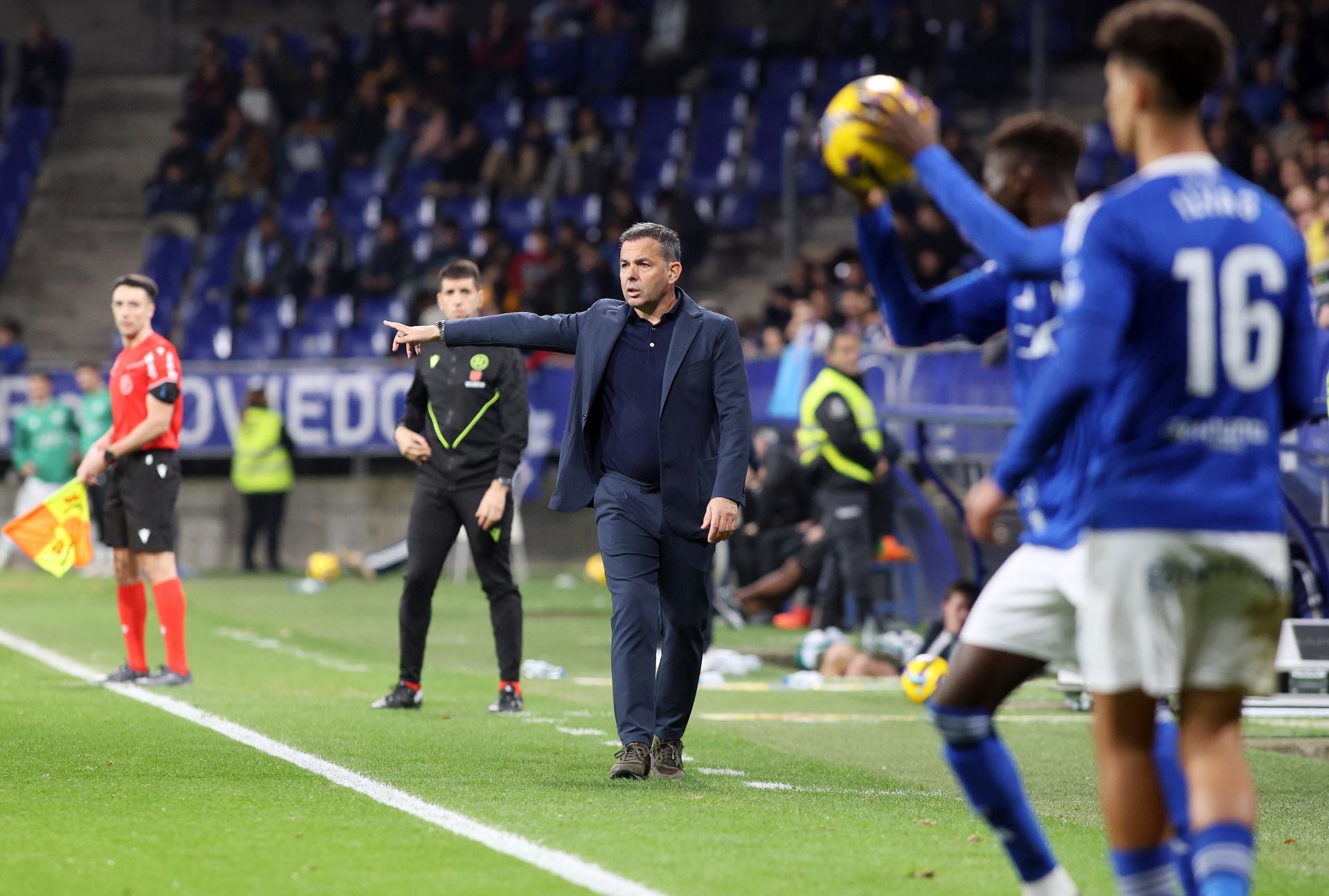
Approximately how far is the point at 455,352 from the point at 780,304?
12280 millimetres

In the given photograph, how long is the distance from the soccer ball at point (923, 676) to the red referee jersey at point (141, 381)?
14.2ft

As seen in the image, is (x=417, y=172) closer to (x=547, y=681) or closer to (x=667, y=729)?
(x=547, y=681)

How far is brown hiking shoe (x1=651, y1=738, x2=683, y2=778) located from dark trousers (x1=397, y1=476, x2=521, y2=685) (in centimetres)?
239

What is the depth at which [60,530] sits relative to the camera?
36.2 ft

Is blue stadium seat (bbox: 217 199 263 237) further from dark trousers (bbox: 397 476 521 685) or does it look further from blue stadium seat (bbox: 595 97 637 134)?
dark trousers (bbox: 397 476 521 685)

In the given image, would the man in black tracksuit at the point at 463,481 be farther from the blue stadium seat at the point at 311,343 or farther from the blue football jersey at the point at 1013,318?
the blue stadium seat at the point at 311,343

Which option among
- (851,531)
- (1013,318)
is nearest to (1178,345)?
(1013,318)

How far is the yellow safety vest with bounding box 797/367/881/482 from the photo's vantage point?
14.3m

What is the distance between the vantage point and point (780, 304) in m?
22.1

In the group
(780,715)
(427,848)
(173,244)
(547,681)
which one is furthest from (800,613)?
(173,244)

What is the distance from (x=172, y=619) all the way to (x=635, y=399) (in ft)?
14.0

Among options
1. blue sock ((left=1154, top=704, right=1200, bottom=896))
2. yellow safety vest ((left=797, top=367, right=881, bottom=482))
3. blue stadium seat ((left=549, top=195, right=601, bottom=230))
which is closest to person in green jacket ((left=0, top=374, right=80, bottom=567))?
blue stadium seat ((left=549, top=195, right=601, bottom=230))

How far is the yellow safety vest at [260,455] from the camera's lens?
73.3 feet

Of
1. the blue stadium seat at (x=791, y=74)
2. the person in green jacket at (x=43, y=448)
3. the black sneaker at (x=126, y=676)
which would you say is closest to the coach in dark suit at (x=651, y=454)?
the black sneaker at (x=126, y=676)
